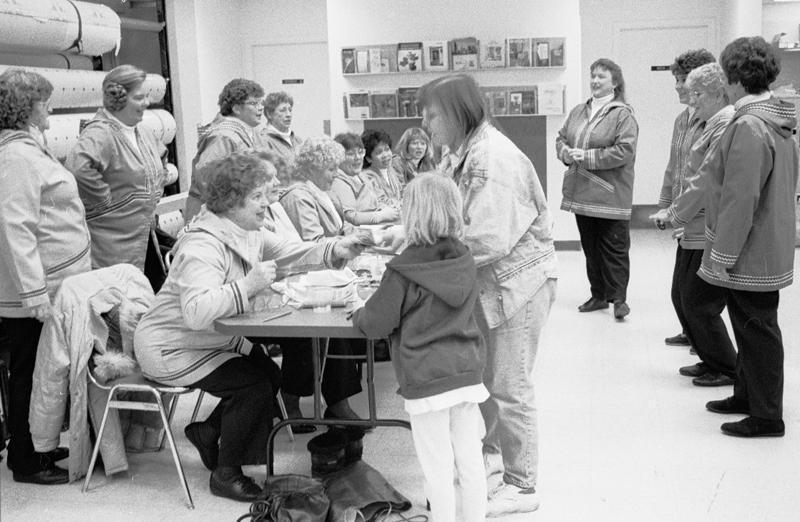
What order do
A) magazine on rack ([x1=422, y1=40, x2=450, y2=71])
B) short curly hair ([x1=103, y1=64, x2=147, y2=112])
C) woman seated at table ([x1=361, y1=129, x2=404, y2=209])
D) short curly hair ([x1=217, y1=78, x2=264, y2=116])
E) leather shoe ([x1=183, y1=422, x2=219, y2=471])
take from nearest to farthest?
leather shoe ([x1=183, y1=422, x2=219, y2=471])
short curly hair ([x1=103, y1=64, x2=147, y2=112])
short curly hair ([x1=217, y1=78, x2=264, y2=116])
woman seated at table ([x1=361, y1=129, x2=404, y2=209])
magazine on rack ([x1=422, y1=40, x2=450, y2=71])

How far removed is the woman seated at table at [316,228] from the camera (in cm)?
437

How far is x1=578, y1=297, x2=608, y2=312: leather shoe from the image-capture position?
263 inches

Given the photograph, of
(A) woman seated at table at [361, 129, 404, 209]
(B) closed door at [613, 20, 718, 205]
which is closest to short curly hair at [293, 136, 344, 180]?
(A) woman seated at table at [361, 129, 404, 209]

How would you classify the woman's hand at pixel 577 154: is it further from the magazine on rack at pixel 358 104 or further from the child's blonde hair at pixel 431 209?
the child's blonde hair at pixel 431 209

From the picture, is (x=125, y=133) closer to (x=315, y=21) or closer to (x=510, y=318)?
(x=510, y=318)

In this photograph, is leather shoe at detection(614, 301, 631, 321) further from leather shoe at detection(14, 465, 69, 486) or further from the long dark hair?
leather shoe at detection(14, 465, 69, 486)

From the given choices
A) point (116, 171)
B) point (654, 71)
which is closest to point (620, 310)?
point (116, 171)

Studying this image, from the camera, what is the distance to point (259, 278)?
11.4 feet

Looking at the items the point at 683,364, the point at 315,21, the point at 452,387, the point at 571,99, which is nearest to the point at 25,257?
the point at 452,387

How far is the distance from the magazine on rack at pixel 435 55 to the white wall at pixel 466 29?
3.2 inches

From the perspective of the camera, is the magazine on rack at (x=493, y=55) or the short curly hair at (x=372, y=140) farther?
the magazine on rack at (x=493, y=55)

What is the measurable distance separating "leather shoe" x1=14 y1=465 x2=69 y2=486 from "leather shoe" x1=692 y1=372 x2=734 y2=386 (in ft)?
10.2

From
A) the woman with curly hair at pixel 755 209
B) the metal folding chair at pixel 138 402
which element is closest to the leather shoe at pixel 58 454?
the metal folding chair at pixel 138 402

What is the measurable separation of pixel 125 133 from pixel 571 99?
16.3ft
